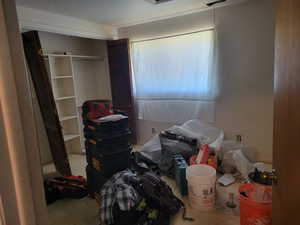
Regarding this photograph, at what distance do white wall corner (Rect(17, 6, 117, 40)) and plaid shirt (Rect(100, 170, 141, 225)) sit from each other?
7.82 feet

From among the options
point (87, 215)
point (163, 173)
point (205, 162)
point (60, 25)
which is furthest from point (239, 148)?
point (60, 25)

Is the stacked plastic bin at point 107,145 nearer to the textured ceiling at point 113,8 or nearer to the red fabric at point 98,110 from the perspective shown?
the red fabric at point 98,110

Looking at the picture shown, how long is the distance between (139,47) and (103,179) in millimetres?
2627

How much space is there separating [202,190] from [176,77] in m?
2.15

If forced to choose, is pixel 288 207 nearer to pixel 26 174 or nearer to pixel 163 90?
pixel 26 174

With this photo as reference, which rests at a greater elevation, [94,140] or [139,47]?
[139,47]

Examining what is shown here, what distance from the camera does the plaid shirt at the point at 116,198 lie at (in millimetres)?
1938

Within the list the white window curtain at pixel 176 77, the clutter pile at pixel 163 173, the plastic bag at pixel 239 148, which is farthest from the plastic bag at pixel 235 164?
the white window curtain at pixel 176 77

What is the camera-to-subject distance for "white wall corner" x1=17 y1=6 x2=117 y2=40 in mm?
2855

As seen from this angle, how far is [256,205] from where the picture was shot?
5.60 feet

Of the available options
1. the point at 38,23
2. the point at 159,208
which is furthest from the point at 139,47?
the point at 159,208

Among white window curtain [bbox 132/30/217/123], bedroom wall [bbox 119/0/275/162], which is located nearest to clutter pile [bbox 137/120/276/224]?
bedroom wall [bbox 119/0/275/162]

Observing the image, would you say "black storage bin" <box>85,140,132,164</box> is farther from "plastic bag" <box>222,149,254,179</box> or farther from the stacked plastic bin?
"plastic bag" <box>222,149,254,179</box>

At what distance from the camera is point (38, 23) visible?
2.99 m
